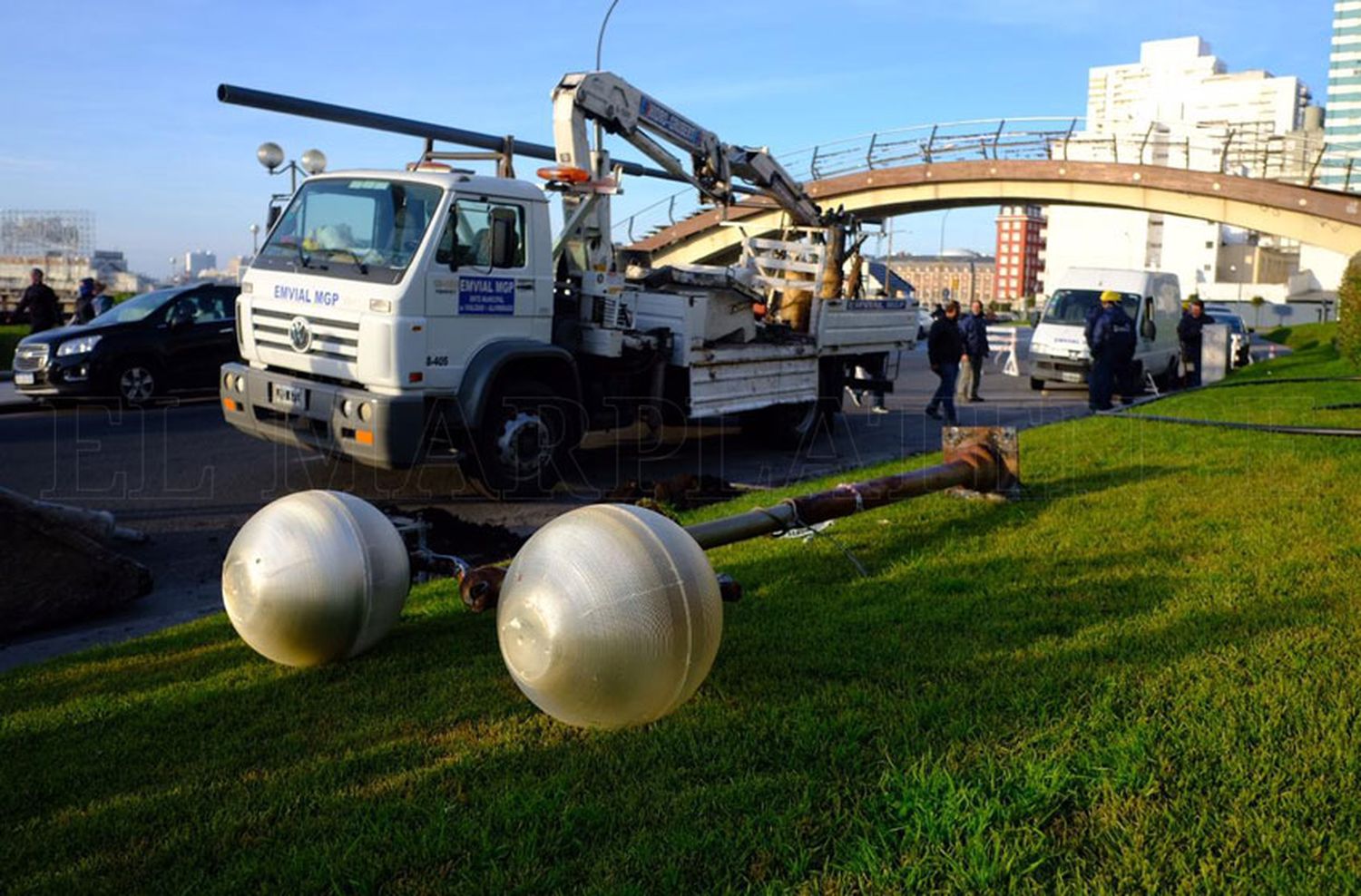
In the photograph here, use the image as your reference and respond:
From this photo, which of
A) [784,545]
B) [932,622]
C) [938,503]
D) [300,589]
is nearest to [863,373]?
[938,503]

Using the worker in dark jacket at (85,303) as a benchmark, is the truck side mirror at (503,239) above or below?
above

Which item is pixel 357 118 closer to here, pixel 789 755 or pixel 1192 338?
pixel 789 755

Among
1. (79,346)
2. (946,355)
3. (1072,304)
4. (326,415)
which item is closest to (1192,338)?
(1072,304)

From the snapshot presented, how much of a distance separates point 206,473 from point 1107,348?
12.1 metres

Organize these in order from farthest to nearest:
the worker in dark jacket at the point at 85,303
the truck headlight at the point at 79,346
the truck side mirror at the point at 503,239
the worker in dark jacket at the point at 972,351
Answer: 1. the worker in dark jacket at the point at 972,351
2. the worker in dark jacket at the point at 85,303
3. the truck headlight at the point at 79,346
4. the truck side mirror at the point at 503,239

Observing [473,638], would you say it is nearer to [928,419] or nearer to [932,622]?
[932,622]

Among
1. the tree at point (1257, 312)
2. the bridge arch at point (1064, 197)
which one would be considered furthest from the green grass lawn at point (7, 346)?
the tree at point (1257, 312)

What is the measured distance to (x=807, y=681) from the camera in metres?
4.59

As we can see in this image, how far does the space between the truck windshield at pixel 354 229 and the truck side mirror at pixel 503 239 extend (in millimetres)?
558

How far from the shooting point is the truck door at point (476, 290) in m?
9.35

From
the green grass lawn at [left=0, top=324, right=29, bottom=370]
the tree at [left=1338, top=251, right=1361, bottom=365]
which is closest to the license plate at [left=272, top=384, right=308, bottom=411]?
the green grass lawn at [left=0, top=324, right=29, bottom=370]

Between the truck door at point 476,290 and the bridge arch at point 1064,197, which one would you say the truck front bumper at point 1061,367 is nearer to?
the bridge arch at point 1064,197

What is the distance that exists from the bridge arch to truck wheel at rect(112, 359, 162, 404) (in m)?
19.1

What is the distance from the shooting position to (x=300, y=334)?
9.54 meters
